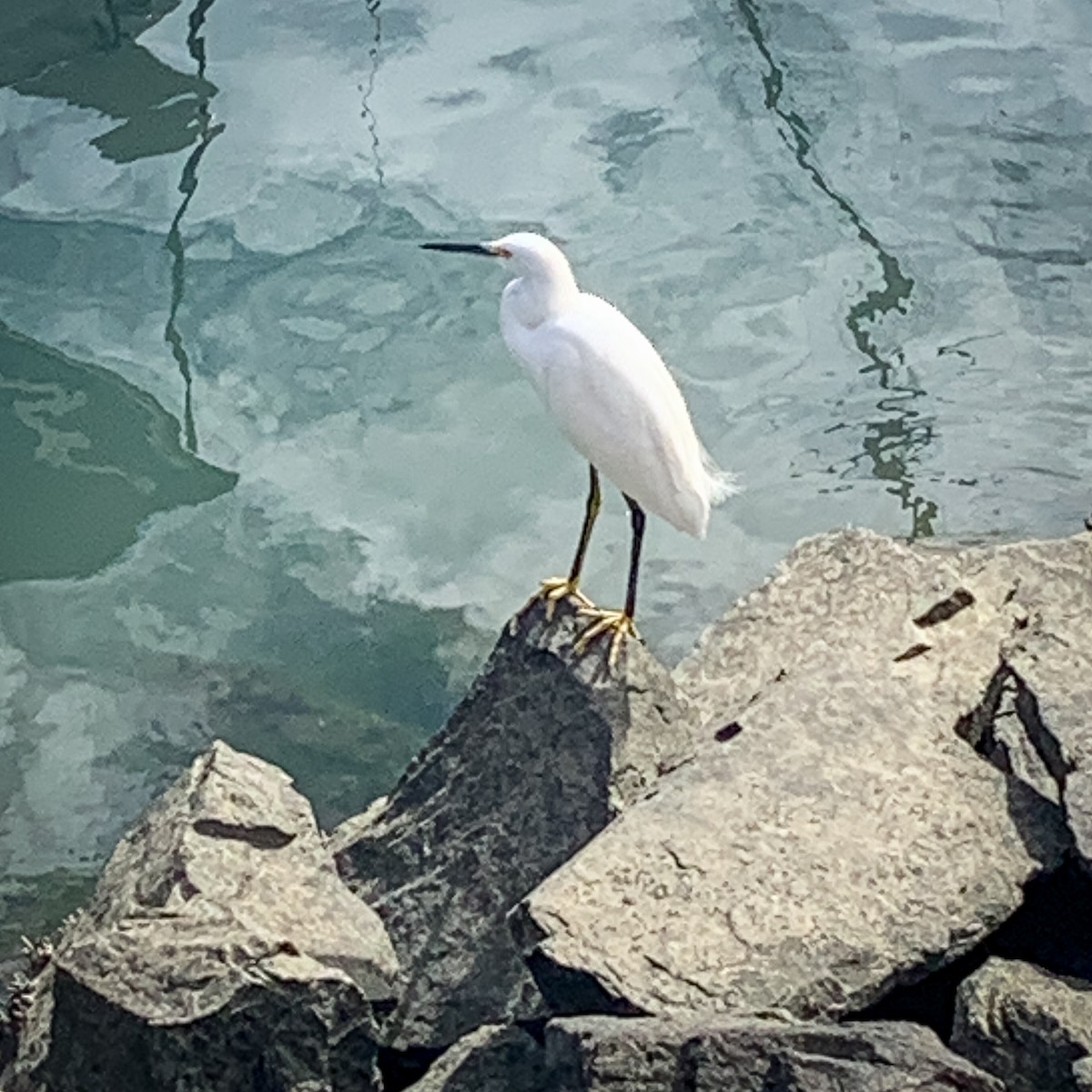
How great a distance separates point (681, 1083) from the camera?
6.61 feet

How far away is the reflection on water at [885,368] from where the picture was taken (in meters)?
4.47

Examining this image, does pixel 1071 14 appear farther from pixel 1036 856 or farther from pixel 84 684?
pixel 1036 856

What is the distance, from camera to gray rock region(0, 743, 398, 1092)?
2336 millimetres

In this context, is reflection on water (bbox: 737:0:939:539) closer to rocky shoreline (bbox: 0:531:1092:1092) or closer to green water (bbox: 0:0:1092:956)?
green water (bbox: 0:0:1092:956)

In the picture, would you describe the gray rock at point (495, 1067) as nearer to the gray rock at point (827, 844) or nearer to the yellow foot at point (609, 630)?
the gray rock at point (827, 844)

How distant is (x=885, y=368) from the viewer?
4.96m

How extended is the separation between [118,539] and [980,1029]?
2.83 m

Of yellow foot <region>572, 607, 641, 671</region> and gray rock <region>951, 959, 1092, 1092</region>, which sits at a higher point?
gray rock <region>951, 959, 1092, 1092</region>

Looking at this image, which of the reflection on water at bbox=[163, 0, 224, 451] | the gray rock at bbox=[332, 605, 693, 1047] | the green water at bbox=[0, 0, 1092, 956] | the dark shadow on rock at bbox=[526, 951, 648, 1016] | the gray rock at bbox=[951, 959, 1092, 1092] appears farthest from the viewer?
the reflection on water at bbox=[163, 0, 224, 451]

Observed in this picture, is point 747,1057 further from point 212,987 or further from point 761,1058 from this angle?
point 212,987

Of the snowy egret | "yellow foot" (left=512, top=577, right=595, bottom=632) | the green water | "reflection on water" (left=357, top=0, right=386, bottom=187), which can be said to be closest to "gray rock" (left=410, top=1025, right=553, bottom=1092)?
the snowy egret

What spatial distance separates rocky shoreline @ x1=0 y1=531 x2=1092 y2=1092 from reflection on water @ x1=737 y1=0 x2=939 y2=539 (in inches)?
53.4

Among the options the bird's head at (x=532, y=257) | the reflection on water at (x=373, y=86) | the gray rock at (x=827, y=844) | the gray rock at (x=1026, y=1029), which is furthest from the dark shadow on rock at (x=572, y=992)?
the reflection on water at (x=373, y=86)

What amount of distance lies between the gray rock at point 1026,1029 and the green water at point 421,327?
1711 millimetres
